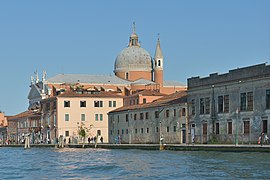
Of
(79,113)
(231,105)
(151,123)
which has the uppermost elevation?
(231,105)

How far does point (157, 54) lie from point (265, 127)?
70.1m

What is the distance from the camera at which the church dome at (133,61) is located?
122 m

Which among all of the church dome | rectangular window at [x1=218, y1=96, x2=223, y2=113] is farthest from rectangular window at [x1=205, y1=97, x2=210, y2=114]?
the church dome

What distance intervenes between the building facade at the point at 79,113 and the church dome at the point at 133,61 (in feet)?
73.1

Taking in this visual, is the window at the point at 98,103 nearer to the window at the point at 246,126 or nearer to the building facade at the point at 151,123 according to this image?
the building facade at the point at 151,123

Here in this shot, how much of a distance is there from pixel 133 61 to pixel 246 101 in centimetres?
6520

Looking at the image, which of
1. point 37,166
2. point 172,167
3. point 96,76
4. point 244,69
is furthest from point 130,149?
point 96,76

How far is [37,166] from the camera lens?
45312 millimetres

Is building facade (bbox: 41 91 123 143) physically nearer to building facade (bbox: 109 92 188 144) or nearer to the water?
building facade (bbox: 109 92 188 144)

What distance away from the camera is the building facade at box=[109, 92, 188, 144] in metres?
69.8

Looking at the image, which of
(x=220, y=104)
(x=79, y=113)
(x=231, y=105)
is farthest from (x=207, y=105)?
(x=79, y=113)

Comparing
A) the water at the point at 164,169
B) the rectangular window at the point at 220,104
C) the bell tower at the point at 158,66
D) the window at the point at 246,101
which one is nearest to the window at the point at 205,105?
the rectangular window at the point at 220,104

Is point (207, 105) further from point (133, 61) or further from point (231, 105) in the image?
point (133, 61)

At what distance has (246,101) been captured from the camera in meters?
57.8
